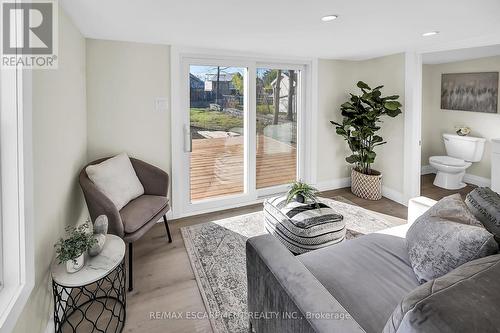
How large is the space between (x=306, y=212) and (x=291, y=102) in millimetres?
2171

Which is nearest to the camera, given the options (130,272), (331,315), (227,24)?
(331,315)

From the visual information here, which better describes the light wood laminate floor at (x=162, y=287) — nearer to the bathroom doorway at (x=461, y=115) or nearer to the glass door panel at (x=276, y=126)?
the glass door panel at (x=276, y=126)

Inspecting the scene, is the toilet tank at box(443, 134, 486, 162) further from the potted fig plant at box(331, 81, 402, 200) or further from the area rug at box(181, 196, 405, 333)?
the area rug at box(181, 196, 405, 333)

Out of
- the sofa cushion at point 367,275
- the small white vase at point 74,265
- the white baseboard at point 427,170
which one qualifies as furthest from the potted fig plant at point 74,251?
the white baseboard at point 427,170

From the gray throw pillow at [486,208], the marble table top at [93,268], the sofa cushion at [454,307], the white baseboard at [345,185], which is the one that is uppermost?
the gray throw pillow at [486,208]

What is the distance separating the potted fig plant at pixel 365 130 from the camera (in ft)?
12.5

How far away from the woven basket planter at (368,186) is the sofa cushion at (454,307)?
10.6ft

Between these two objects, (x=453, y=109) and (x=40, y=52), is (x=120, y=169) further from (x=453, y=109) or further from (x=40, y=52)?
(x=453, y=109)

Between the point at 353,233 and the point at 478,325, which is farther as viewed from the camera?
the point at 353,233

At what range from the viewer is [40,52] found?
1715mm

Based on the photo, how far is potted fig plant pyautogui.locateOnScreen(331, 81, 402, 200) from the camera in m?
3.81

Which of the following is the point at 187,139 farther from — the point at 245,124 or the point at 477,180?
the point at 477,180

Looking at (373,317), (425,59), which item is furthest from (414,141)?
(373,317)

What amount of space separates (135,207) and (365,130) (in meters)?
3.01
